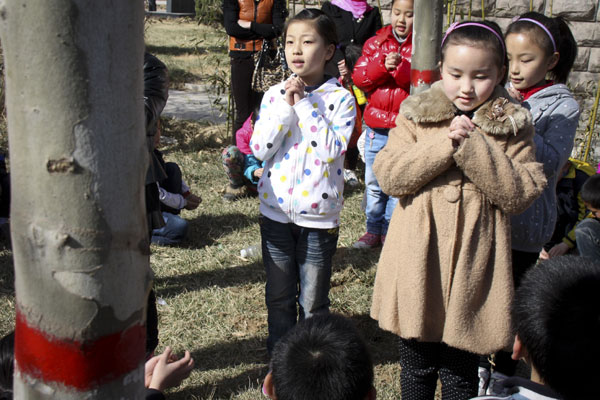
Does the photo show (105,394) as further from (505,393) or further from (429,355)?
(429,355)

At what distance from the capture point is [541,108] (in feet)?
7.99

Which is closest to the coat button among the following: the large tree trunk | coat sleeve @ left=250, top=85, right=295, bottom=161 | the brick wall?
coat sleeve @ left=250, top=85, right=295, bottom=161

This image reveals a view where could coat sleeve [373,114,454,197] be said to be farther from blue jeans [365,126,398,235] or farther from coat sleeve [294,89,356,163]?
blue jeans [365,126,398,235]

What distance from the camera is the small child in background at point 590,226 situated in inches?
120

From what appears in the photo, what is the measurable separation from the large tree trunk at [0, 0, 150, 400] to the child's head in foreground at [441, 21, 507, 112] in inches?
54.9

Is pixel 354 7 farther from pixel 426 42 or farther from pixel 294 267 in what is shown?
pixel 294 267

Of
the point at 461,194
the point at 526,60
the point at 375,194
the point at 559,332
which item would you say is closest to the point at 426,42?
the point at 526,60

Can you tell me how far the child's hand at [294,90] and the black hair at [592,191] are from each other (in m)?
1.64

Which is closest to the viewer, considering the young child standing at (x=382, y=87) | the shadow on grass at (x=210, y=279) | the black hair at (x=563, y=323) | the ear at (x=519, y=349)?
the black hair at (x=563, y=323)

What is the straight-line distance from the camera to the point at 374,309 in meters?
2.31

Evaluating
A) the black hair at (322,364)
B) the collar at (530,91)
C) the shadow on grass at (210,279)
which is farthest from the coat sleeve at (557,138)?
the shadow on grass at (210,279)

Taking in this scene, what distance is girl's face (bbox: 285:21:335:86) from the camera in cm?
261

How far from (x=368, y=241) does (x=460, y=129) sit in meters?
2.55

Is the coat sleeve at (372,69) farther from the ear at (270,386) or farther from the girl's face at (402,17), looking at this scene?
the ear at (270,386)
